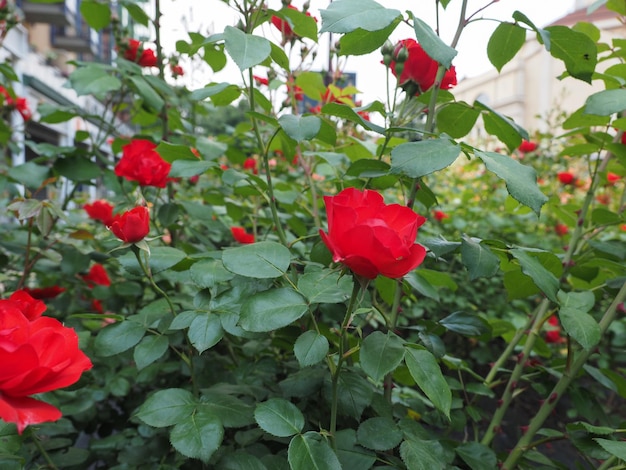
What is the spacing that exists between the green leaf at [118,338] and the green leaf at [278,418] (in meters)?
0.21

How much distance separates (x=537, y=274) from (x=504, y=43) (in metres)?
0.32

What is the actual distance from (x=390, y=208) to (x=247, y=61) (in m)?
0.24

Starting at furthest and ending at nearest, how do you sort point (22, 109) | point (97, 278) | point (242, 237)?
point (22, 109) < point (97, 278) < point (242, 237)

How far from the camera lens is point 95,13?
113 centimetres

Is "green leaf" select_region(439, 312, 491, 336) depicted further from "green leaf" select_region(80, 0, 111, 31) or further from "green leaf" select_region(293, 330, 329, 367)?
"green leaf" select_region(80, 0, 111, 31)

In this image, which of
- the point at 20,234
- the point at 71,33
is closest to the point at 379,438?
the point at 20,234

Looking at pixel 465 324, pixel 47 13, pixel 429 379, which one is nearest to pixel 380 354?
pixel 429 379

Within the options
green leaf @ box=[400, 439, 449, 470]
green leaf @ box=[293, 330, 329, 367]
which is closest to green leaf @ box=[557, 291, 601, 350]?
green leaf @ box=[400, 439, 449, 470]

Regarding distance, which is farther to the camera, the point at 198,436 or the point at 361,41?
the point at 361,41

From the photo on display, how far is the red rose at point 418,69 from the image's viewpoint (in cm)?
64

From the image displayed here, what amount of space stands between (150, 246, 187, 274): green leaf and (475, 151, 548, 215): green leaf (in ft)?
1.26

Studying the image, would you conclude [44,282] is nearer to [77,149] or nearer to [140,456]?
[77,149]

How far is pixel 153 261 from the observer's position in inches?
23.8

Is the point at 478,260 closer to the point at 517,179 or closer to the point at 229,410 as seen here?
the point at 517,179
